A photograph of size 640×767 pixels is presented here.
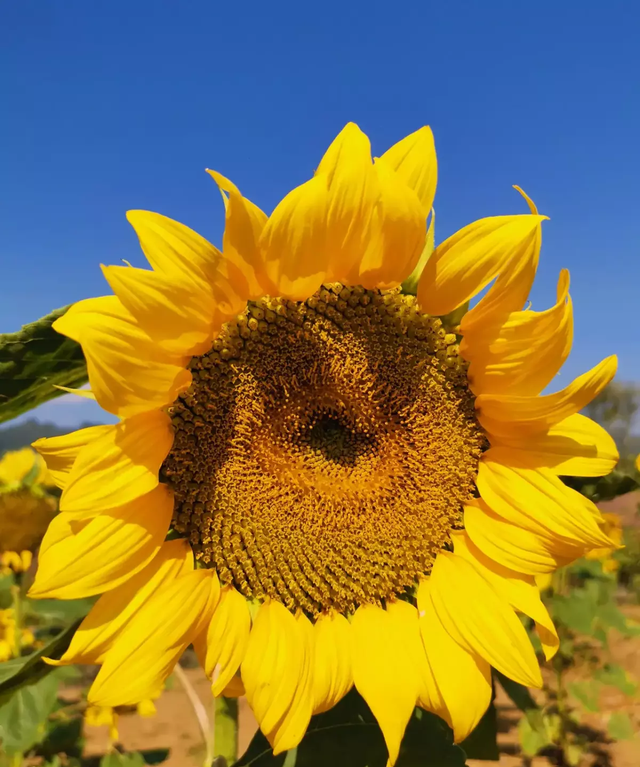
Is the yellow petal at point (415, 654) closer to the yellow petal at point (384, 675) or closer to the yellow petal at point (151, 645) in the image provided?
the yellow petal at point (384, 675)

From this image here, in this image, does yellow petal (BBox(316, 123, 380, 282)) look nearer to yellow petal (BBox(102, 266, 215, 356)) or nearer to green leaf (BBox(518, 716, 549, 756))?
yellow petal (BBox(102, 266, 215, 356))

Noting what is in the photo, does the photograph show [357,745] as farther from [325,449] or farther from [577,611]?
[577,611]

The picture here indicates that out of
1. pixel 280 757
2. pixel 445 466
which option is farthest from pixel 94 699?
pixel 445 466

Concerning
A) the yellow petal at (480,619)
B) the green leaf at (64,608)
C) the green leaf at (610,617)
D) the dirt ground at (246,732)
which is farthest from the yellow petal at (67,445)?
the dirt ground at (246,732)

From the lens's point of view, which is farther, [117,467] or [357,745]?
[357,745]

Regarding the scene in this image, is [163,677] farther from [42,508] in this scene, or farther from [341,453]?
[42,508]

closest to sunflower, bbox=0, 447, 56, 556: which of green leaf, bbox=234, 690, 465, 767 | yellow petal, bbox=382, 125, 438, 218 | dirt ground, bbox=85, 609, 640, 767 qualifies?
green leaf, bbox=234, 690, 465, 767

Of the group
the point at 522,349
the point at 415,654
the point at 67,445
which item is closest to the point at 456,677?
the point at 415,654
